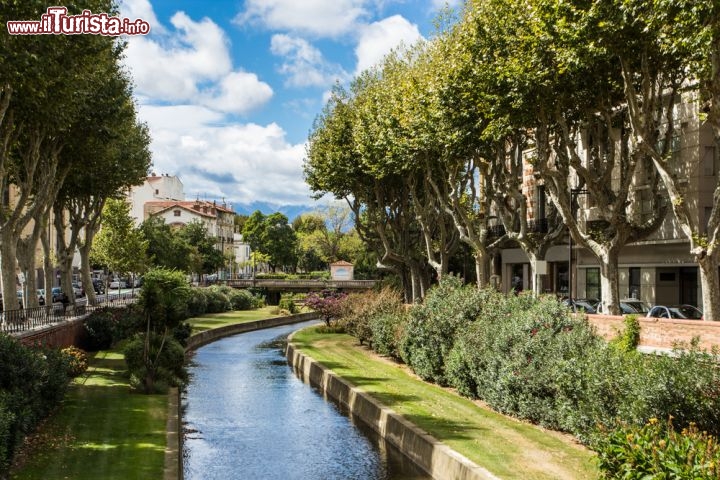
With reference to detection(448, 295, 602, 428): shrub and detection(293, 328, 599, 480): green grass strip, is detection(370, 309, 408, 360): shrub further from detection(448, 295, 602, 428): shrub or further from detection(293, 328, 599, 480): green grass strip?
detection(448, 295, 602, 428): shrub

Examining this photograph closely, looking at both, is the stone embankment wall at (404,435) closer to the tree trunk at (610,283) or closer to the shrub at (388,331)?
the shrub at (388,331)

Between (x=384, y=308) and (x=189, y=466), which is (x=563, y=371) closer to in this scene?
(x=189, y=466)

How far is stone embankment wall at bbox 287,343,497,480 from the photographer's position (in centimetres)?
1631

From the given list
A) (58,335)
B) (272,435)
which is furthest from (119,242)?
(272,435)

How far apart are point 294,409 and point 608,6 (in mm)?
16738

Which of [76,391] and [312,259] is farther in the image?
[312,259]

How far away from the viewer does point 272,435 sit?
2314cm

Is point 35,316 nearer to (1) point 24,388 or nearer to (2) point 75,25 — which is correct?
(2) point 75,25

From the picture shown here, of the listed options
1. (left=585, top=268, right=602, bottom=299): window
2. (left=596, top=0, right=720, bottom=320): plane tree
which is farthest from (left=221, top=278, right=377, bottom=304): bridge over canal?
(left=596, top=0, right=720, bottom=320): plane tree

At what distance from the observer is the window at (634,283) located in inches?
1720

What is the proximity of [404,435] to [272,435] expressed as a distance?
4732mm

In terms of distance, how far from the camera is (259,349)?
48.2 metres

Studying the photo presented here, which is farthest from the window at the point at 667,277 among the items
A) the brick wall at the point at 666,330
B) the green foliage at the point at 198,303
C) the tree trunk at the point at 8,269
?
the green foliage at the point at 198,303

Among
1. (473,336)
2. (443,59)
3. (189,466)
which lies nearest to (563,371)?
(473,336)
